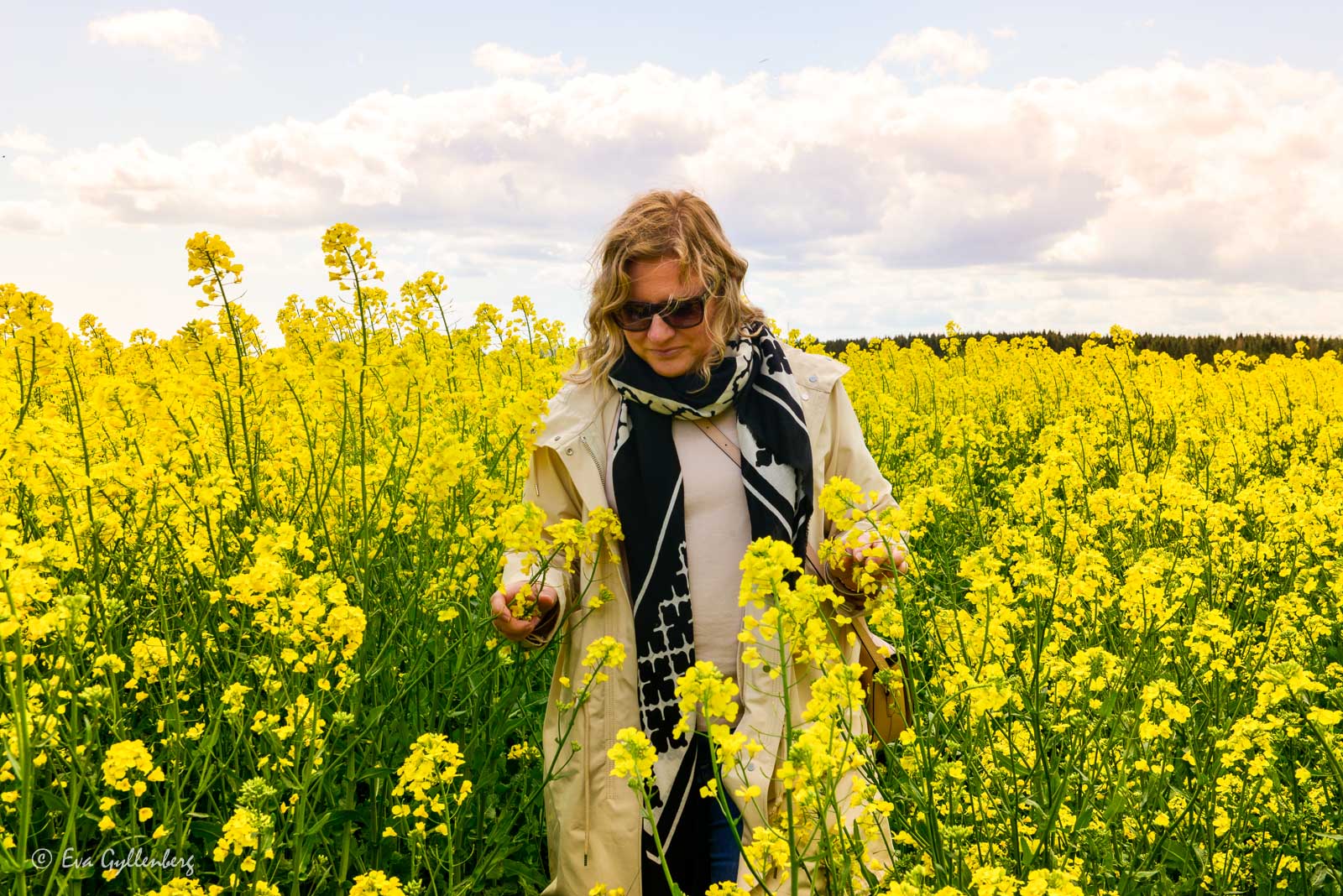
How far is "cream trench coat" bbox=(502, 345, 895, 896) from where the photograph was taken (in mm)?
2539

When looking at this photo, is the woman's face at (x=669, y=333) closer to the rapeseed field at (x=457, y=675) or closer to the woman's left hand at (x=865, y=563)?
the rapeseed field at (x=457, y=675)

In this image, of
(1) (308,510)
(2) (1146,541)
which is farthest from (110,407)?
(2) (1146,541)

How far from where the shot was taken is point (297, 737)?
6.63 feet

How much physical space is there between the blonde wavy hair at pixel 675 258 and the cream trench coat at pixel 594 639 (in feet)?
0.47

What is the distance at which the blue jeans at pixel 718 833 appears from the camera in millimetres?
2535

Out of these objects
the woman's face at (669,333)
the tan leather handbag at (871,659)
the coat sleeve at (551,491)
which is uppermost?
the woman's face at (669,333)

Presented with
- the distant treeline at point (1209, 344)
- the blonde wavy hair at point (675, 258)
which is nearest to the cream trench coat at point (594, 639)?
the blonde wavy hair at point (675, 258)

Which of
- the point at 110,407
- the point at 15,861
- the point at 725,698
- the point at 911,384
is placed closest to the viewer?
the point at 15,861

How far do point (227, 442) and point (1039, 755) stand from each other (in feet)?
7.15

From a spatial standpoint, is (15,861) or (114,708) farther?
(114,708)

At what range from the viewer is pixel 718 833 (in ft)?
8.55

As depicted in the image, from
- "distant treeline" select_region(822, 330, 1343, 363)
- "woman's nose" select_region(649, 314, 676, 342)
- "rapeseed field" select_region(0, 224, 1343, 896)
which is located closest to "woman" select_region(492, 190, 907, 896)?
"woman's nose" select_region(649, 314, 676, 342)

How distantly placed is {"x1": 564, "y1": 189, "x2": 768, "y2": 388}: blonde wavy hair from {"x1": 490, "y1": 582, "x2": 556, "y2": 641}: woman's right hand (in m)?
0.60

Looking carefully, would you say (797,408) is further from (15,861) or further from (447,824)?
(15,861)
